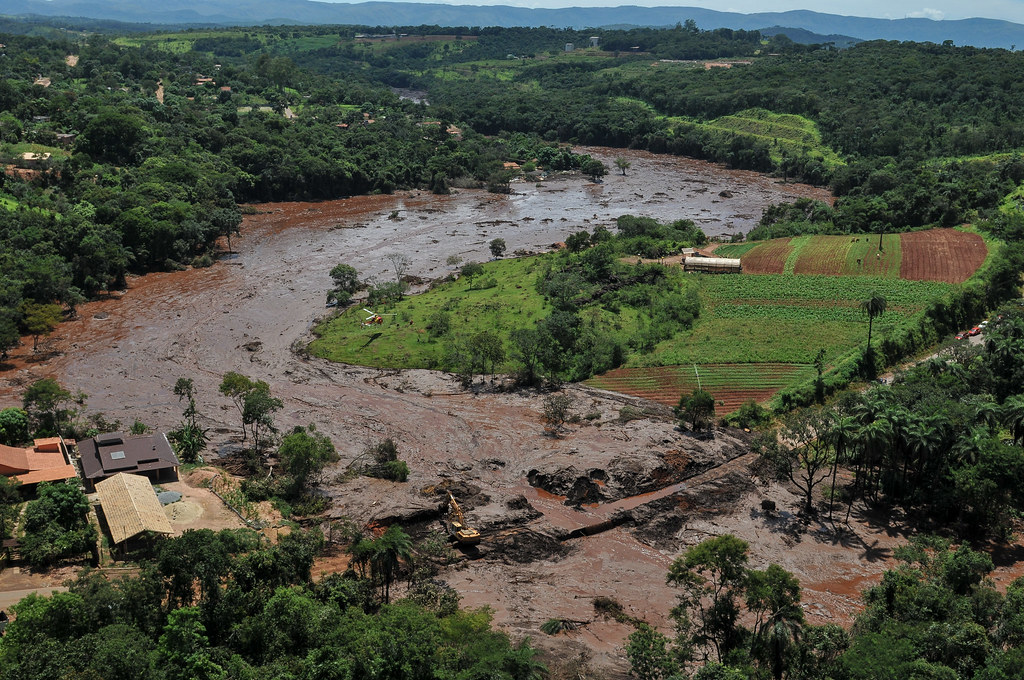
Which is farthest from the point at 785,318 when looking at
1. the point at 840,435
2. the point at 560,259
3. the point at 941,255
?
the point at 840,435

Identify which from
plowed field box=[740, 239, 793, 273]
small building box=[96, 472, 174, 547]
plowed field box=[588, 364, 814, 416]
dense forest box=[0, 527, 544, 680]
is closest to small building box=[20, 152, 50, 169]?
small building box=[96, 472, 174, 547]

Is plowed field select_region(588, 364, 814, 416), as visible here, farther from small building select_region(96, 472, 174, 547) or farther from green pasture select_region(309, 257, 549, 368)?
small building select_region(96, 472, 174, 547)

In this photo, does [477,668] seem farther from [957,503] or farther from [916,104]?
[916,104]

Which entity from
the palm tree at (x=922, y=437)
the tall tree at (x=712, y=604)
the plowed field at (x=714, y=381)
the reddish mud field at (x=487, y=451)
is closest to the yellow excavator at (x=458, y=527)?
the reddish mud field at (x=487, y=451)

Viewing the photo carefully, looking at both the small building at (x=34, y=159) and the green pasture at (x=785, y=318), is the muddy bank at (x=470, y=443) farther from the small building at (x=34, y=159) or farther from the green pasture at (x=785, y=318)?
the small building at (x=34, y=159)

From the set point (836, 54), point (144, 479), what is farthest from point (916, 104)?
point (144, 479)
